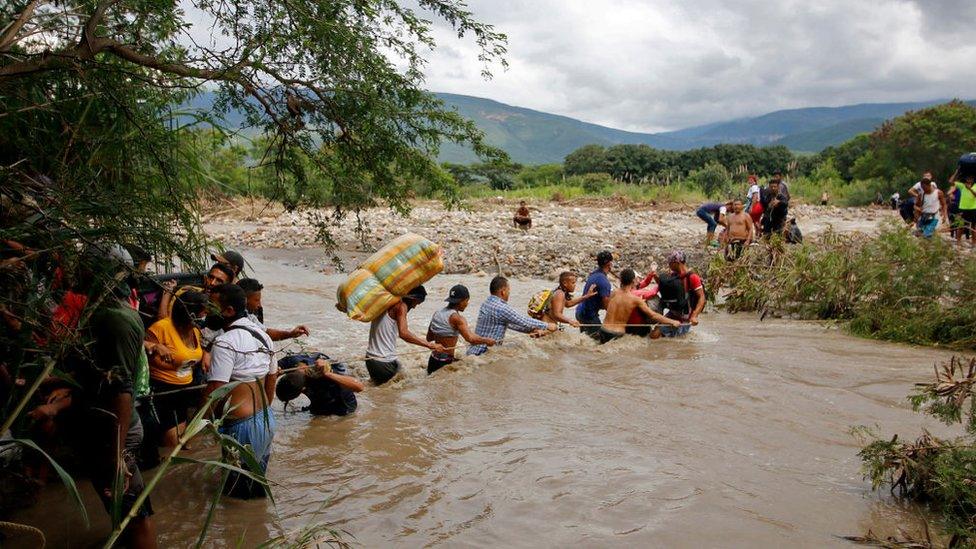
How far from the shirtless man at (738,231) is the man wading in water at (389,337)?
279 inches

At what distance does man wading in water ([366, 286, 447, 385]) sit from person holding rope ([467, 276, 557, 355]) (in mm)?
686

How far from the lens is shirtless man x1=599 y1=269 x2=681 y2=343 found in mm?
9383

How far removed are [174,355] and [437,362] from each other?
11.0 feet

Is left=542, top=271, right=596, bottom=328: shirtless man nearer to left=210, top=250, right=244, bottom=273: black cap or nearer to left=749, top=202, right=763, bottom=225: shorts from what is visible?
left=210, top=250, right=244, bottom=273: black cap

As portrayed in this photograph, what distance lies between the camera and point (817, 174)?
121 feet

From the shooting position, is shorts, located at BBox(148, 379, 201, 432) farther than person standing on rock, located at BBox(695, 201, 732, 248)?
No

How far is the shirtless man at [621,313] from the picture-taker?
9.38 m

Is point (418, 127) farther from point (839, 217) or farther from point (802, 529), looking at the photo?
point (839, 217)

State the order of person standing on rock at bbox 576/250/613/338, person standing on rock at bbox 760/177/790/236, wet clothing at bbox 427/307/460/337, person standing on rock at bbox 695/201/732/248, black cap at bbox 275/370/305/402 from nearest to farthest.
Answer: black cap at bbox 275/370/305/402
wet clothing at bbox 427/307/460/337
person standing on rock at bbox 576/250/613/338
person standing on rock at bbox 760/177/790/236
person standing on rock at bbox 695/201/732/248

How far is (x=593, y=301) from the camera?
956 centimetres

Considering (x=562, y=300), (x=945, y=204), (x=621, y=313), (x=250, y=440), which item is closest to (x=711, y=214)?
(x=945, y=204)

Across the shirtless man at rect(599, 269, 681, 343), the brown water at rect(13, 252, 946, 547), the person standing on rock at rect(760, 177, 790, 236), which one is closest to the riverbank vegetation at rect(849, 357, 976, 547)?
the brown water at rect(13, 252, 946, 547)

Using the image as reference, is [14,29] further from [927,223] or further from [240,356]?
[927,223]

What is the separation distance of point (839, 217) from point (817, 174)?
13673 mm
